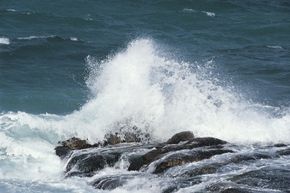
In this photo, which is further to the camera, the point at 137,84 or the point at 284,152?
the point at 137,84

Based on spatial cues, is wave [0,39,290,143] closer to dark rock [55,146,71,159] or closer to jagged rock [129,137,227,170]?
dark rock [55,146,71,159]

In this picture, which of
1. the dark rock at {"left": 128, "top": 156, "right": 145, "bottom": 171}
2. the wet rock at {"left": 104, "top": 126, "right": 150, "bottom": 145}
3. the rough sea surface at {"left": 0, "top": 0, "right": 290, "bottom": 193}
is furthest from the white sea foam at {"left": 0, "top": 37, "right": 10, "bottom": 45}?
the dark rock at {"left": 128, "top": 156, "right": 145, "bottom": 171}

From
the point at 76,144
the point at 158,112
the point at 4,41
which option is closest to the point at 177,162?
the point at 76,144

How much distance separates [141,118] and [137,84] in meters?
2.92

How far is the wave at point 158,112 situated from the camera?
2158 centimetres

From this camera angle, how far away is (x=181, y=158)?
16.8m

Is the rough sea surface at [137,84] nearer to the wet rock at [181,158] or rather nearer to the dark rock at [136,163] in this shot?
the dark rock at [136,163]

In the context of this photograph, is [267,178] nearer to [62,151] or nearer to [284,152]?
[284,152]

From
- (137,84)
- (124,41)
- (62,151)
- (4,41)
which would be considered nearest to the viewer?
(62,151)

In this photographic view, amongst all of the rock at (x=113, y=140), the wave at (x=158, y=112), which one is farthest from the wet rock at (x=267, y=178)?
the rock at (x=113, y=140)

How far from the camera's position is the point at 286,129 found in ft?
71.6

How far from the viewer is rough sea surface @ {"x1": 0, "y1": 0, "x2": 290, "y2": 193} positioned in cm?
1797

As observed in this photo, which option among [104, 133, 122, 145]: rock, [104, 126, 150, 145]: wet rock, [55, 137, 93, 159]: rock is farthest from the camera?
[104, 126, 150, 145]: wet rock

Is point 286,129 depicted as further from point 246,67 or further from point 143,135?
point 246,67
